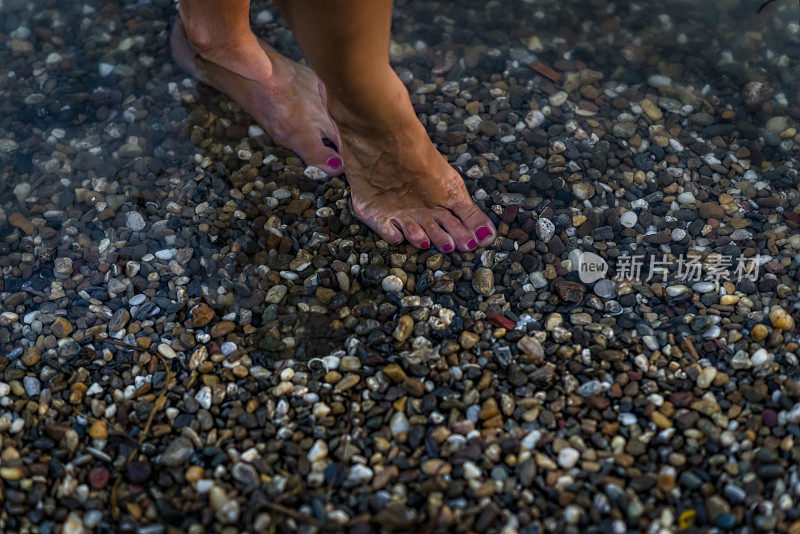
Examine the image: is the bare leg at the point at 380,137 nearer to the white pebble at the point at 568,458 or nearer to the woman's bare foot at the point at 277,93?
the woman's bare foot at the point at 277,93

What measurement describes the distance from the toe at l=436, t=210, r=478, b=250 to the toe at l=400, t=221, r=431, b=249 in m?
0.07

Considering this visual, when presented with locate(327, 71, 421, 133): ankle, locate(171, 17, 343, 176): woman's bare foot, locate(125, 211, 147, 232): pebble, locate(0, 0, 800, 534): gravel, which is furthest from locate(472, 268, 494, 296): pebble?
locate(125, 211, 147, 232): pebble

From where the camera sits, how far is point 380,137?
6.70 ft

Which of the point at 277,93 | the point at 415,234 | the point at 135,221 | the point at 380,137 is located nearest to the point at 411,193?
the point at 415,234

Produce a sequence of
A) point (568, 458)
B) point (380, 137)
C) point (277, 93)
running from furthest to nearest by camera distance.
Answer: point (277, 93) → point (380, 137) → point (568, 458)

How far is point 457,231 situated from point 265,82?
2.89 feet

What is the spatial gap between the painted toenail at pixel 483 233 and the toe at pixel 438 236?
9 centimetres

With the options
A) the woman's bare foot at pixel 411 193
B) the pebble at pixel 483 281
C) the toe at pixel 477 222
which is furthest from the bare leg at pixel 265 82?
the pebble at pixel 483 281

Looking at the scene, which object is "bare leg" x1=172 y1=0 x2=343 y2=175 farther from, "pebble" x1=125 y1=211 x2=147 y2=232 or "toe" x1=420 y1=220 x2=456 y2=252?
"pebble" x1=125 y1=211 x2=147 y2=232

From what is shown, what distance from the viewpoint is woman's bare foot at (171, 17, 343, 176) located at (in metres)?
2.45

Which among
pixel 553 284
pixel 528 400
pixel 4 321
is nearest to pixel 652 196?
pixel 553 284

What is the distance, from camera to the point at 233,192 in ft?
7.95

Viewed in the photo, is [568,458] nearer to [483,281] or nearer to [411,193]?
[483,281]

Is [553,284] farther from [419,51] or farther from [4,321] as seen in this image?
[4,321]
